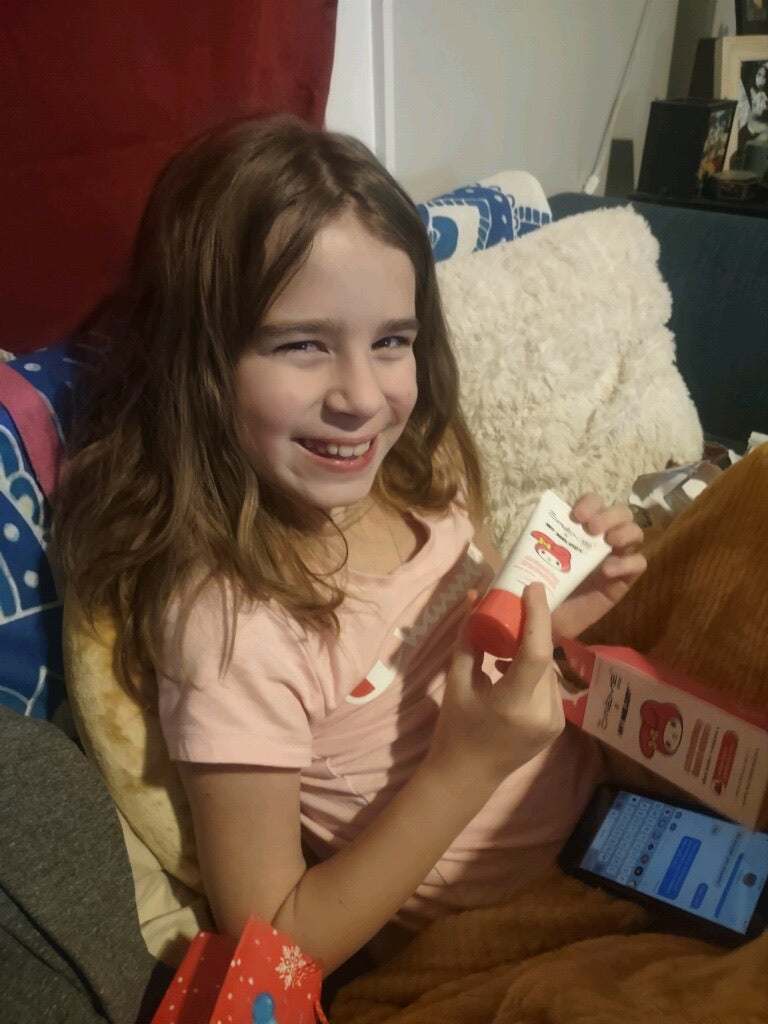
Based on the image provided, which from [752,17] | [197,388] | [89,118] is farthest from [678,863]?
[752,17]

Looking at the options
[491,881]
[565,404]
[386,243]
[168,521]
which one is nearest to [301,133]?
[386,243]

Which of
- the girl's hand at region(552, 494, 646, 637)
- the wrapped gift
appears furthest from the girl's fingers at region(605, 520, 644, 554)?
the wrapped gift

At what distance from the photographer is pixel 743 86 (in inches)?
70.3

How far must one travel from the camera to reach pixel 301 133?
630mm

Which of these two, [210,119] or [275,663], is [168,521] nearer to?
[275,663]

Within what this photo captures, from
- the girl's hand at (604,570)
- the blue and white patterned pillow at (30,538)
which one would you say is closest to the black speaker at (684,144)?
the girl's hand at (604,570)

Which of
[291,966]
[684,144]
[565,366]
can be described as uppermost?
[684,144]

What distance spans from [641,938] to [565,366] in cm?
62

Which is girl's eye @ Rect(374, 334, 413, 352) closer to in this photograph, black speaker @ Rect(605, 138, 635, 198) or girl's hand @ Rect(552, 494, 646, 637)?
girl's hand @ Rect(552, 494, 646, 637)

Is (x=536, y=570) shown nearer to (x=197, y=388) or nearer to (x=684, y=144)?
(x=197, y=388)

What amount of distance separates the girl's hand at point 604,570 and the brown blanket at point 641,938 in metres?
0.05

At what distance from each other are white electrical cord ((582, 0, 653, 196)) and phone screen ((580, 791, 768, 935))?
1413mm

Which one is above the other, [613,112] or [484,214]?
[613,112]

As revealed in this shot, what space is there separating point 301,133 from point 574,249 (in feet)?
1.62
